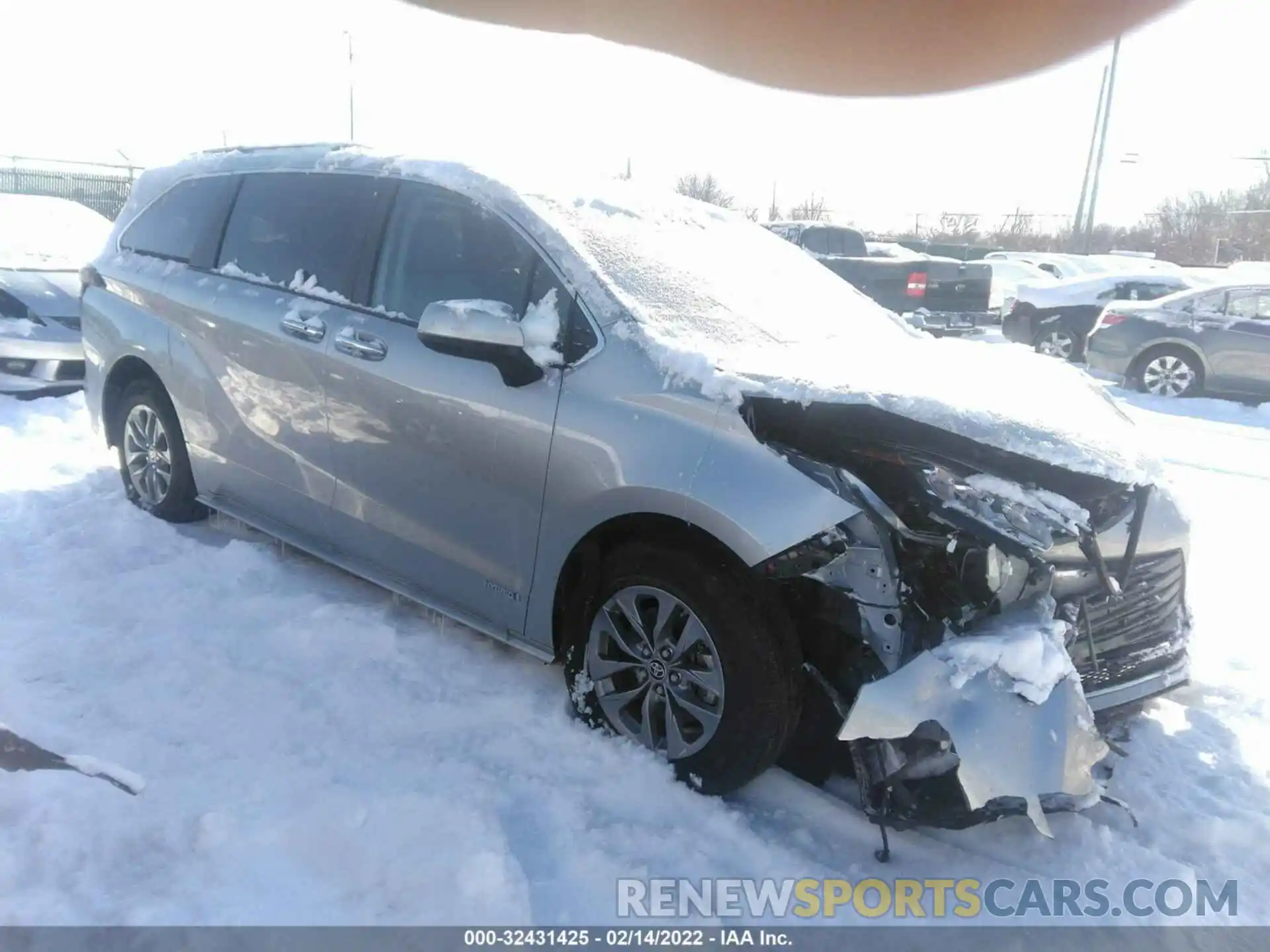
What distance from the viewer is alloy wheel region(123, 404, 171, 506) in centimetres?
477

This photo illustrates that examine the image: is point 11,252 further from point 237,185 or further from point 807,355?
point 807,355

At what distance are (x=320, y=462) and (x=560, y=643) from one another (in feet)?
4.33

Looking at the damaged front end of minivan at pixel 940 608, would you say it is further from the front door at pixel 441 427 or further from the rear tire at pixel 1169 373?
the rear tire at pixel 1169 373

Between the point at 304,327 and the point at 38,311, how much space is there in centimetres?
474

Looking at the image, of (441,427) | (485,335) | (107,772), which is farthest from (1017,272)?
(107,772)

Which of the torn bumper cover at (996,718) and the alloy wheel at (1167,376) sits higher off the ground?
the torn bumper cover at (996,718)

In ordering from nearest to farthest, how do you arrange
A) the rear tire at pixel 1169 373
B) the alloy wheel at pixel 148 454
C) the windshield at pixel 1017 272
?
the alloy wheel at pixel 148 454 → the rear tire at pixel 1169 373 → the windshield at pixel 1017 272

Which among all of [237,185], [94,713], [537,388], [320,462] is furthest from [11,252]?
[537,388]

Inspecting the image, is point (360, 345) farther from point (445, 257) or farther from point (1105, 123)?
point (1105, 123)

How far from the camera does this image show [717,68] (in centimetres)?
246

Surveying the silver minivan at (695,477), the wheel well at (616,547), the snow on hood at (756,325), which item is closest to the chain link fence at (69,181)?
Answer: the silver minivan at (695,477)

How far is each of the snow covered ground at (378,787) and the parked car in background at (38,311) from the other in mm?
3508

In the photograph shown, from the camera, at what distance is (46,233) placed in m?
8.36

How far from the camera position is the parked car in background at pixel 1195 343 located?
11.0 m
